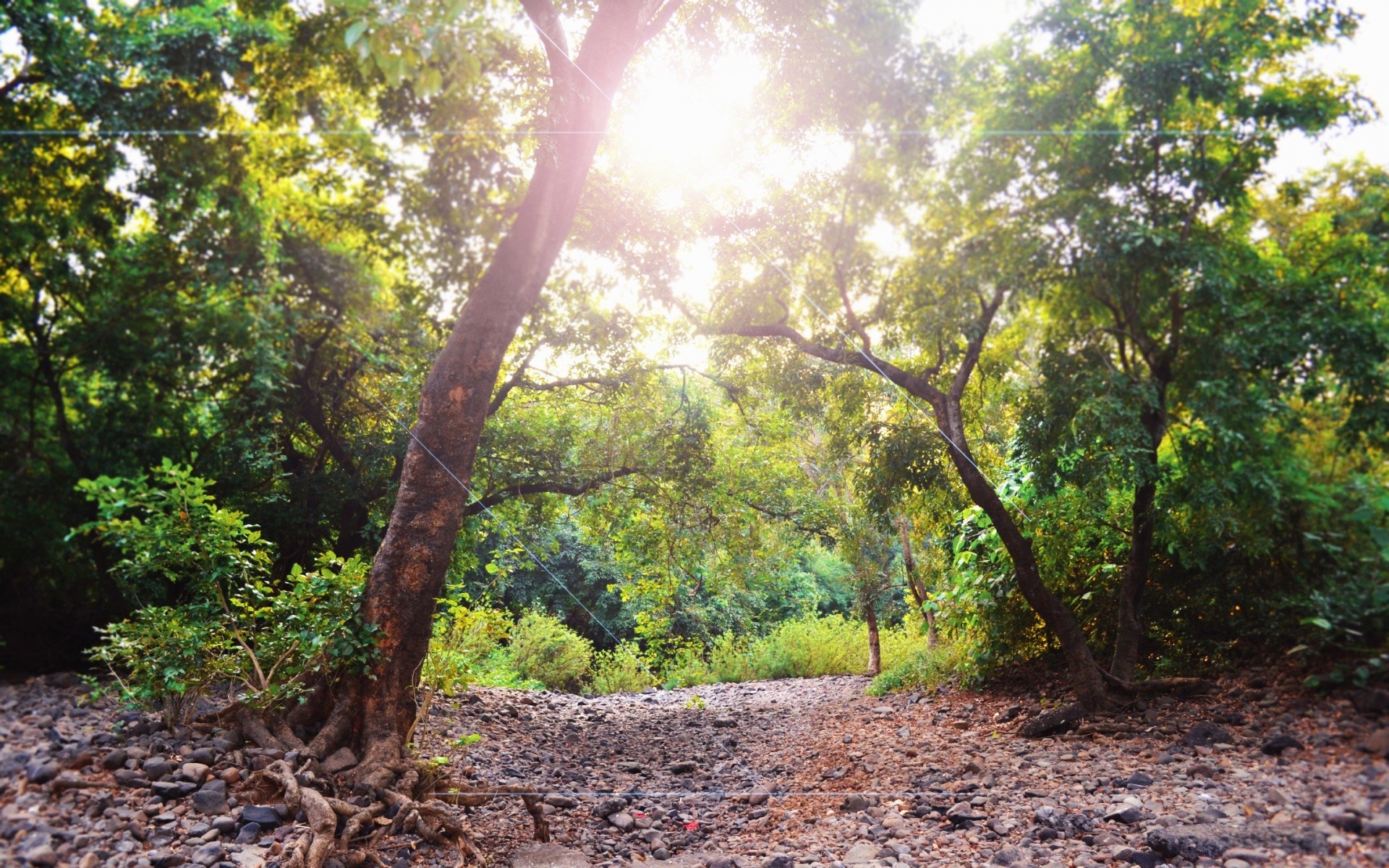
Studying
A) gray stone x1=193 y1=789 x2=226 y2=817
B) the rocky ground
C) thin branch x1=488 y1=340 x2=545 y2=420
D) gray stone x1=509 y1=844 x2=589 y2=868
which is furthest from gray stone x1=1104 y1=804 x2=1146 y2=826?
thin branch x1=488 y1=340 x2=545 y2=420

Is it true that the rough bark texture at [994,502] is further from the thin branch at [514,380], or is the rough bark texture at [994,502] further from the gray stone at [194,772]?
the gray stone at [194,772]

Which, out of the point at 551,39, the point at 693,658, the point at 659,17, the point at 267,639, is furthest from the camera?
the point at 693,658

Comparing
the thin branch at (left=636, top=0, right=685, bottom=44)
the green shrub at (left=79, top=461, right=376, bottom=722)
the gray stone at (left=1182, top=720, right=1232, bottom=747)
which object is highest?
the thin branch at (left=636, top=0, right=685, bottom=44)

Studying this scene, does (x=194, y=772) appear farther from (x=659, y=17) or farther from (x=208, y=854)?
(x=659, y=17)

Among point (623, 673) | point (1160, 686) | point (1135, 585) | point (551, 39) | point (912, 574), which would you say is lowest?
point (623, 673)

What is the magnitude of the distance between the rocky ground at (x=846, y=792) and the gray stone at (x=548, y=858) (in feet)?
0.06

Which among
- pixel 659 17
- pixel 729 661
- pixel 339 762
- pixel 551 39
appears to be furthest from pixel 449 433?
pixel 729 661

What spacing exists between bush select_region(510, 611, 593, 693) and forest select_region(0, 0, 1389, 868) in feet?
14.7

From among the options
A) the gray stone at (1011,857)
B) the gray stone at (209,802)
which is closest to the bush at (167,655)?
the gray stone at (209,802)

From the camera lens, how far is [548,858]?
3.44 meters

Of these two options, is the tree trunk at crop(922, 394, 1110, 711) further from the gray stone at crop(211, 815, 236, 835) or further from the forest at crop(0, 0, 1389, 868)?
the gray stone at crop(211, 815, 236, 835)

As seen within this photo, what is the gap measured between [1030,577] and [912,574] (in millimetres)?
4363

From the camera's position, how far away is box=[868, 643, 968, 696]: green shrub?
6.67 metres

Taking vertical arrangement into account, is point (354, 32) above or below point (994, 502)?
above
